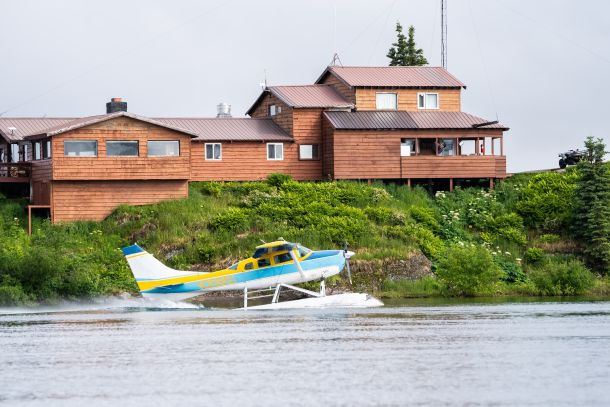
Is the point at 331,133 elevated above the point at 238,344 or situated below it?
above

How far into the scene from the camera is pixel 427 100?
72.4 meters

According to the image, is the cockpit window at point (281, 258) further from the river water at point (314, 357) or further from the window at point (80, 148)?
the window at point (80, 148)

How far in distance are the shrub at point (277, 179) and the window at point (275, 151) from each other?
8.53 feet

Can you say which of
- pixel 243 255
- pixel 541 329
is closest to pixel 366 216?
pixel 243 255

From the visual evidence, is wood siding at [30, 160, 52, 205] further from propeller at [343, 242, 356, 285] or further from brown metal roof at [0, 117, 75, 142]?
propeller at [343, 242, 356, 285]

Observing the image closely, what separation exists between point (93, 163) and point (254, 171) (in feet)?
29.0

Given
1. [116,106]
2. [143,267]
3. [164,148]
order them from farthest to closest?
[116,106] < [164,148] < [143,267]

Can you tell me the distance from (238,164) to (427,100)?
1094 centimetres

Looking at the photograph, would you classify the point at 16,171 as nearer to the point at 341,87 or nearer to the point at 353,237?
the point at 353,237

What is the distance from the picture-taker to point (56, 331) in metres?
44.8

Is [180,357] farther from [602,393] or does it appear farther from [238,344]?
[602,393]

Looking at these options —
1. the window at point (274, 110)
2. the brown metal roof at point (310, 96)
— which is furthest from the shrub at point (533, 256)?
the window at point (274, 110)

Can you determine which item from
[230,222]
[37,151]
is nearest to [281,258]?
[230,222]

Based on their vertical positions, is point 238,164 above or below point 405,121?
below
